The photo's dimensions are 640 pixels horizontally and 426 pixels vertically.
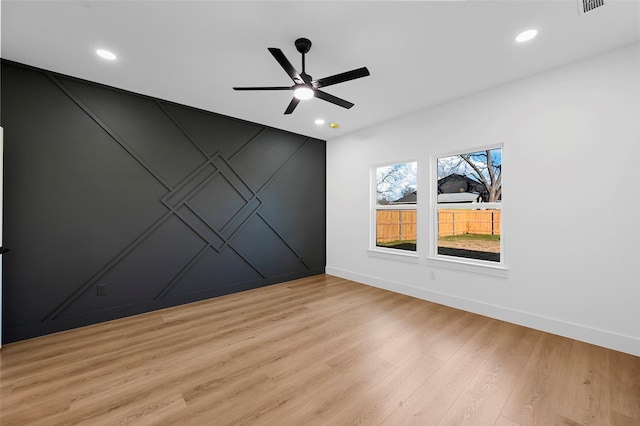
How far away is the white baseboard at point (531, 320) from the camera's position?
2408 millimetres

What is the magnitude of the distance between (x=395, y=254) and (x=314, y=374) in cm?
262

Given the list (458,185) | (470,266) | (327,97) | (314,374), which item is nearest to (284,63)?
(327,97)

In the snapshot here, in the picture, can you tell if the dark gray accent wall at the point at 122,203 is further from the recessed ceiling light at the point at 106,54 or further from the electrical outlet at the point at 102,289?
the recessed ceiling light at the point at 106,54

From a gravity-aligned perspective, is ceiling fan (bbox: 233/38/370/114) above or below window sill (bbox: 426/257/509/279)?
above

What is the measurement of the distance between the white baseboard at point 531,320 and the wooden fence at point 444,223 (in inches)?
33.6

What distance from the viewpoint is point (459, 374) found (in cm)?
210

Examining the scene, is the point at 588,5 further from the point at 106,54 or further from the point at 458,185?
the point at 106,54

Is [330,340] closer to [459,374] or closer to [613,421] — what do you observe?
[459,374]

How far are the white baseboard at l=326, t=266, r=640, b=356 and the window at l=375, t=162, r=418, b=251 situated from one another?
714 millimetres

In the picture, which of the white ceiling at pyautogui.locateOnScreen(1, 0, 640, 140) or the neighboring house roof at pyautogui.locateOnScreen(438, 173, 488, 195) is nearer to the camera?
the white ceiling at pyautogui.locateOnScreen(1, 0, 640, 140)

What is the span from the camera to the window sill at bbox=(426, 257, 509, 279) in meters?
3.16

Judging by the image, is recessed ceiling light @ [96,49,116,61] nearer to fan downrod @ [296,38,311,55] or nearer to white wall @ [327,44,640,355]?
fan downrod @ [296,38,311,55]

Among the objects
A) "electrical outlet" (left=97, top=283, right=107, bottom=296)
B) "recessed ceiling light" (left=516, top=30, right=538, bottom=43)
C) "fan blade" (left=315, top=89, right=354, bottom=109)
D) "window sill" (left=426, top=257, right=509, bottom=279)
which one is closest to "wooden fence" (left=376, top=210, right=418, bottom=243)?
"window sill" (left=426, top=257, right=509, bottom=279)

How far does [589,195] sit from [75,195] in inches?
218
